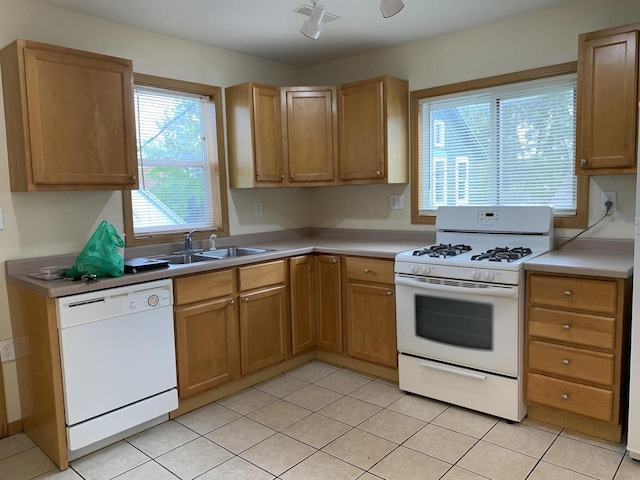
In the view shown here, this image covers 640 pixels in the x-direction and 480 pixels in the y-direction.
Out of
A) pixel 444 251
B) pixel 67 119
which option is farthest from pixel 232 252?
pixel 444 251

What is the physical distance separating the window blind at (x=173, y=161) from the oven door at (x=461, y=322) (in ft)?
5.34

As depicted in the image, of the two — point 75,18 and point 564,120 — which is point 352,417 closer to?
point 564,120

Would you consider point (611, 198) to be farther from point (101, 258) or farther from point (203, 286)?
point (101, 258)

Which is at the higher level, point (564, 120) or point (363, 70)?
point (363, 70)

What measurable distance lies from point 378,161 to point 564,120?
124cm

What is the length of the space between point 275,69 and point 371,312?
7.40ft

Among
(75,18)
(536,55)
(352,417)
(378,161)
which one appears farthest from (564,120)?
(75,18)

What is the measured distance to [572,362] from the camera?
8.03 feet

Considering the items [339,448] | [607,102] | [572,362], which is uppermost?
[607,102]

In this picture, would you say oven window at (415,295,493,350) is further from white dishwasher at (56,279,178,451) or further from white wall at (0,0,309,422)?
white wall at (0,0,309,422)

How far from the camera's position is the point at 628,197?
277 centimetres

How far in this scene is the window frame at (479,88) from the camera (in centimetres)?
291

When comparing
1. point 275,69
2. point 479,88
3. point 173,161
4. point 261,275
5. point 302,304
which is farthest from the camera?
point 275,69

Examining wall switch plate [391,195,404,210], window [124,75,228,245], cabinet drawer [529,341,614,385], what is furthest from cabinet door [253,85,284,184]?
cabinet drawer [529,341,614,385]
